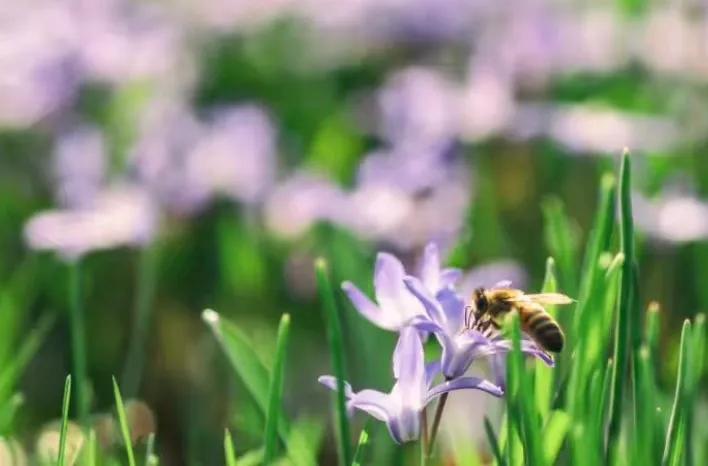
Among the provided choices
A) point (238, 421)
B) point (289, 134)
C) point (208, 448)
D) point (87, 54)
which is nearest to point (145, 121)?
point (87, 54)

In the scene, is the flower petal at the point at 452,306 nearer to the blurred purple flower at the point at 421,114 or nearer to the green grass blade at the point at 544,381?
the green grass blade at the point at 544,381

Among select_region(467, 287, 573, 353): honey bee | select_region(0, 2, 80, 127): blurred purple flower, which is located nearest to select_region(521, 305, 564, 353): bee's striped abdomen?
select_region(467, 287, 573, 353): honey bee

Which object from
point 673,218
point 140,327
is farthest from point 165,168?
point 673,218

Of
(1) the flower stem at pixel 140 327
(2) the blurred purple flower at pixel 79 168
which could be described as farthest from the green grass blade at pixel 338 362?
(2) the blurred purple flower at pixel 79 168

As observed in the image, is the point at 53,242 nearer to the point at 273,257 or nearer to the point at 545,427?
the point at 273,257

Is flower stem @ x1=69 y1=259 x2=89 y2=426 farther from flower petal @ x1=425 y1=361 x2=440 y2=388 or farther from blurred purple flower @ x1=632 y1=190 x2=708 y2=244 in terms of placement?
blurred purple flower @ x1=632 y1=190 x2=708 y2=244
